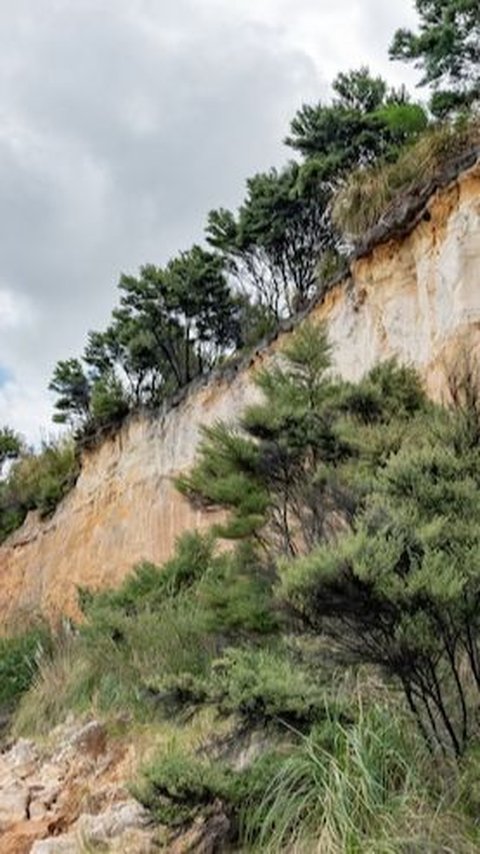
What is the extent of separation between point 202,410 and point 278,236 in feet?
11.0

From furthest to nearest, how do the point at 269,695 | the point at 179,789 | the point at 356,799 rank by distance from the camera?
the point at 269,695 < the point at 179,789 < the point at 356,799

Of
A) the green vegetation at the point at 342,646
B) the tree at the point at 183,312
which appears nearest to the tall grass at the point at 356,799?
the green vegetation at the point at 342,646

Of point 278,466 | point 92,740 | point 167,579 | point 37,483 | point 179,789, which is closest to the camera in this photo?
point 179,789

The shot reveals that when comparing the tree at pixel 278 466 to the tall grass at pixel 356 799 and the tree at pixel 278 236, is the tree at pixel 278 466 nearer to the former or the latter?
the tall grass at pixel 356 799

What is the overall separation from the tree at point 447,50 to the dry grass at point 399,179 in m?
1.44

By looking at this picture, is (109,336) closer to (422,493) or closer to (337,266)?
(337,266)

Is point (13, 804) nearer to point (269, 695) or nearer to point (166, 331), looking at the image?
point (269, 695)

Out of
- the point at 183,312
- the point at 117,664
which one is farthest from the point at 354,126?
the point at 117,664

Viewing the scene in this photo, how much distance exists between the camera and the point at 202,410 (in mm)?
17312

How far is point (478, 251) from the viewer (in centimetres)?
1050

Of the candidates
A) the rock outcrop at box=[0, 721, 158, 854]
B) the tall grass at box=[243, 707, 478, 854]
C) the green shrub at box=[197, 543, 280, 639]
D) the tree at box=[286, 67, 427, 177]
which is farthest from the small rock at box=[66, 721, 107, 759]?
the tree at box=[286, 67, 427, 177]

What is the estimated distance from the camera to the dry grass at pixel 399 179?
12016 mm

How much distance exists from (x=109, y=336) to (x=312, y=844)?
55.3 ft

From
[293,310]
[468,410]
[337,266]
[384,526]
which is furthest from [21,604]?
[384,526]
